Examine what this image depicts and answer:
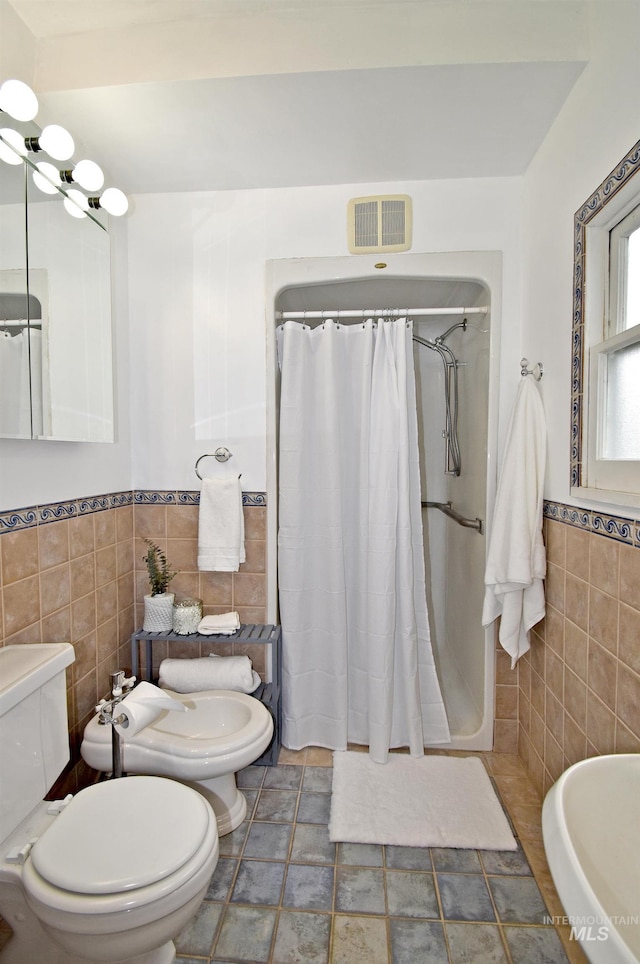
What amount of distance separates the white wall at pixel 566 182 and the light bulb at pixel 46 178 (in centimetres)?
157

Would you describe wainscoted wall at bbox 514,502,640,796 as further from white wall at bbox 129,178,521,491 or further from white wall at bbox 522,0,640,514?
white wall at bbox 129,178,521,491

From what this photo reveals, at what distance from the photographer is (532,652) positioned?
70.7 inches

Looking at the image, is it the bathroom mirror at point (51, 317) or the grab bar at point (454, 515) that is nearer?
the bathroom mirror at point (51, 317)

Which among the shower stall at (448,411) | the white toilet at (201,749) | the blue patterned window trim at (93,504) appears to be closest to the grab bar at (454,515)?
the shower stall at (448,411)

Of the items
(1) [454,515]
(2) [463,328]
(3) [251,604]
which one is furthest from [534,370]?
(3) [251,604]

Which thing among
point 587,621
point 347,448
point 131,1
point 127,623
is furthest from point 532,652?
point 131,1

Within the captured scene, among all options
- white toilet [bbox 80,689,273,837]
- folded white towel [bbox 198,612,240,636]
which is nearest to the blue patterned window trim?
folded white towel [bbox 198,612,240,636]

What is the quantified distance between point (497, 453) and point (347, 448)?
63cm

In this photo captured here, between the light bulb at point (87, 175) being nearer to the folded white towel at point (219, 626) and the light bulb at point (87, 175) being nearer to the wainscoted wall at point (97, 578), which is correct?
the wainscoted wall at point (97, 578)

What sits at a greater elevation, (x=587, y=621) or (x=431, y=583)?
(x=587, y=621)

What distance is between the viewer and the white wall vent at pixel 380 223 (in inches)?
73.9

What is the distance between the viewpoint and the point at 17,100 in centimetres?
115

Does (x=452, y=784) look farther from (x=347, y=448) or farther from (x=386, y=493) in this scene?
(x=347, y=448)

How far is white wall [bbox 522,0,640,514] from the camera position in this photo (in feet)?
3.88
